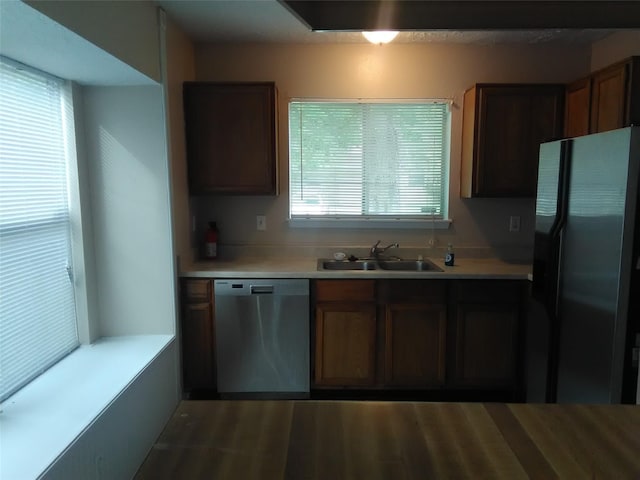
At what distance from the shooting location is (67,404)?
70.2 inches

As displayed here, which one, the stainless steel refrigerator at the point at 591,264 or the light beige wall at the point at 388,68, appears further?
the light beige wall at the point at 388,68

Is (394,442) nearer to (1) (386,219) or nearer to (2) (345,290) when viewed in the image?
(2) (345,290)

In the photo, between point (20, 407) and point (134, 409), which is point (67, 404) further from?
point (134, 409)

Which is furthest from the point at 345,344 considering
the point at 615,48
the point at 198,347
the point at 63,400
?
the point at 615,48

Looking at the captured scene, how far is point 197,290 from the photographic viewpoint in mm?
2666

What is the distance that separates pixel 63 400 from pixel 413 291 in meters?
1.93

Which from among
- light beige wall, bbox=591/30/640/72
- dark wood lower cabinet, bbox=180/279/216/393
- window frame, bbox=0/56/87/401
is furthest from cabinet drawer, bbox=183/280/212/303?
light beige wall, bbox=591/30/640/72

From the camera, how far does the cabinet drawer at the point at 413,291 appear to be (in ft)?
8.70

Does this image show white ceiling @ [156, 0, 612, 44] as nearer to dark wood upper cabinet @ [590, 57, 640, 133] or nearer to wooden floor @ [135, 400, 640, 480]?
dark wood upper cabinet @ [590, 57, 640, 133]

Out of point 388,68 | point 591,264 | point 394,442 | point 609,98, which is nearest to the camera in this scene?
point 394,442

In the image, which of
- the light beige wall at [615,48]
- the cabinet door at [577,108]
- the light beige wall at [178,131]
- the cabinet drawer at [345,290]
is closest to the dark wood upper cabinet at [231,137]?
the light beige wall at [178,131]

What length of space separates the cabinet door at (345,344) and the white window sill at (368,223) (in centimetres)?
75

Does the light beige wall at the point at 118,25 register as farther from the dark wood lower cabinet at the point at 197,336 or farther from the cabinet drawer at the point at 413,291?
the cabinet drawer at the point at 413,291

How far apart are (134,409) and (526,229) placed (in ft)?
9.37
